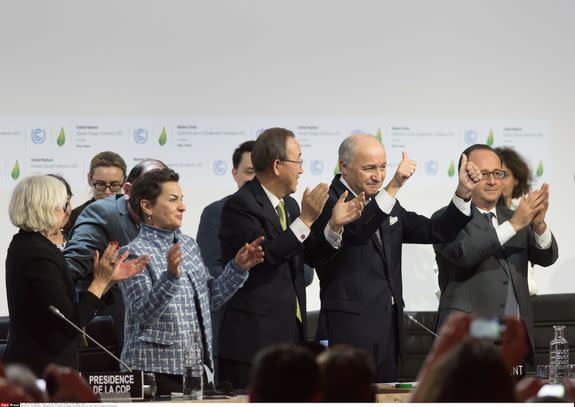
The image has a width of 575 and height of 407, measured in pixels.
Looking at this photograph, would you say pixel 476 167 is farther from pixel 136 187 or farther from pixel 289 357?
pixel 289 357

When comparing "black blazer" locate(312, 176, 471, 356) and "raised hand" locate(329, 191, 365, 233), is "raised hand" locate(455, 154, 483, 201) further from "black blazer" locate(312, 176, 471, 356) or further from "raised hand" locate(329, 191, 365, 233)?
"raised hand" locate(329, 191, 365, 233)

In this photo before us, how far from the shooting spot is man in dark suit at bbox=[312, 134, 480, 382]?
379 centimetres

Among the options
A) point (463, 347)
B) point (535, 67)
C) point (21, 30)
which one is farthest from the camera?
point (535, 67)

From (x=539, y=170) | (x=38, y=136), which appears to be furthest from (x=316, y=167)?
(x=38, y=136)

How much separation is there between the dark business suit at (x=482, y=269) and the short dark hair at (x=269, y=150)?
0.84 m

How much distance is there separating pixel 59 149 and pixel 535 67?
108 inches

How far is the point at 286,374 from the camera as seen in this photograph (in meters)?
0.93

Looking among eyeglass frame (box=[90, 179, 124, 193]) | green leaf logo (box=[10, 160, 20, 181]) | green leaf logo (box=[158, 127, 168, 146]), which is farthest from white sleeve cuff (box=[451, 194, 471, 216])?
green leaf logo (box=[10, 160, 20, 181])

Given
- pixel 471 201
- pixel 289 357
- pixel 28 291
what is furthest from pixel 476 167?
pixel 289 357

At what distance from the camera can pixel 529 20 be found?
6000mm

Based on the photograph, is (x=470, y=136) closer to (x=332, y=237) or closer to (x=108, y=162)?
(x=108, y=162)

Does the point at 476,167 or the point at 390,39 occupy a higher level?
the point at 390,39

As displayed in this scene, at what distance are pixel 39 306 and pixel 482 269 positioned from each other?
187 cm

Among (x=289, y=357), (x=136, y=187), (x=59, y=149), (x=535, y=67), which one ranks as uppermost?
(x=535, y=67)
